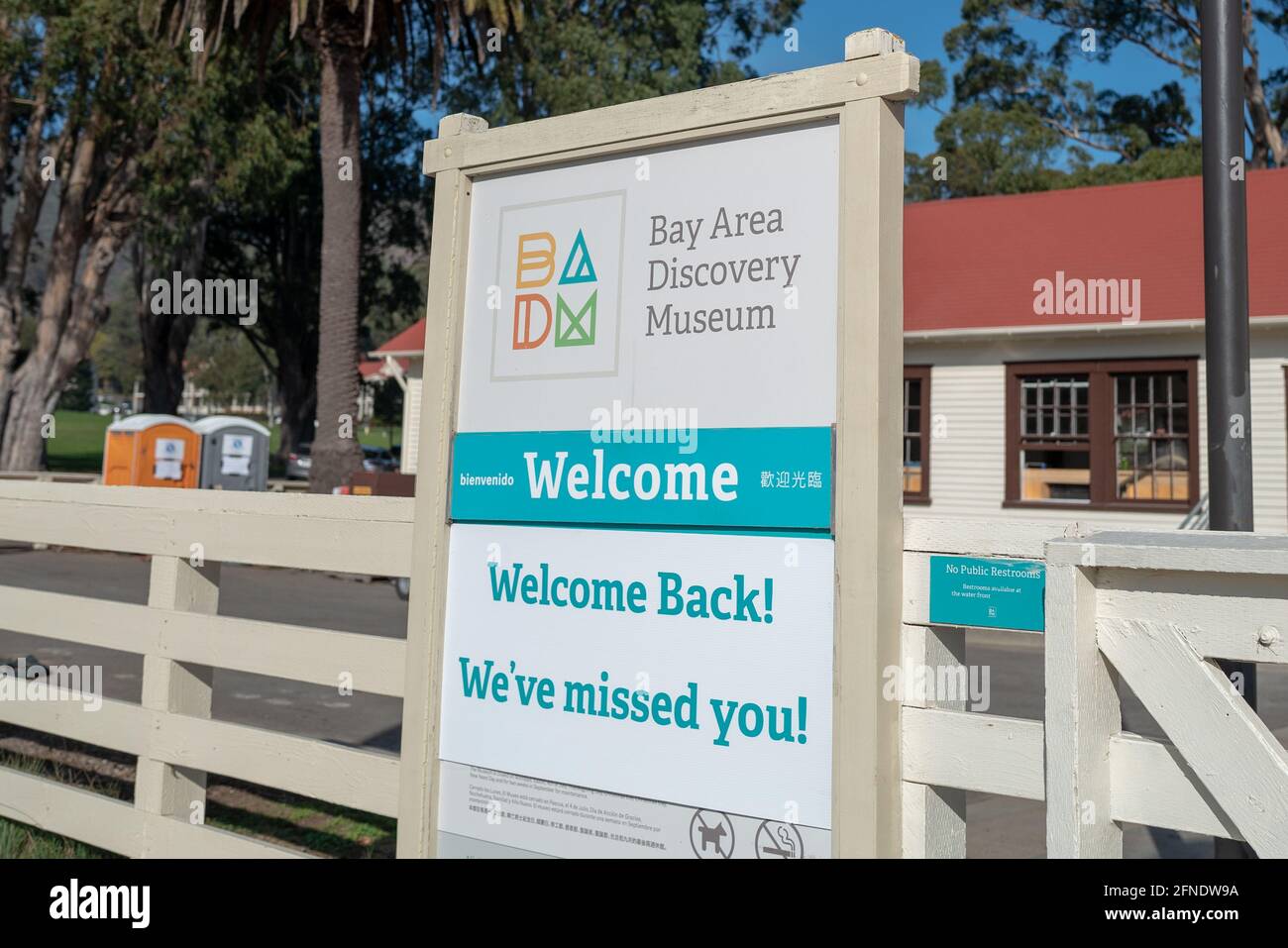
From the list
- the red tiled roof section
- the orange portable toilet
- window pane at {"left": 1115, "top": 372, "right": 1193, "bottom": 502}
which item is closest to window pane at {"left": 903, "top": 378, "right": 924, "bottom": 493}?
the red tiled roof section

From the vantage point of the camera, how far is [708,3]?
39750mm

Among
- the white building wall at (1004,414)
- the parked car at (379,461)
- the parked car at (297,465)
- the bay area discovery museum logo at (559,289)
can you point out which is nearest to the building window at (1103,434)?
the white building wall at (1004,414)

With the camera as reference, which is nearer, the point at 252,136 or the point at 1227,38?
the point at 1227,38

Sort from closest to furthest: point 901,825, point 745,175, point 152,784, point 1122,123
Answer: point 901,825
point 745,175
point 152,784
point 1122,123

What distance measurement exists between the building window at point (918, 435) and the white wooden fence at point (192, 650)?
16065 mm

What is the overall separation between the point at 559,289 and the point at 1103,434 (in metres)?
16.5

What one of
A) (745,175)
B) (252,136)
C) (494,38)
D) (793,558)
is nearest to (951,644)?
(793,558)

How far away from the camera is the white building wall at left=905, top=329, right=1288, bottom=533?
17188 millimetres

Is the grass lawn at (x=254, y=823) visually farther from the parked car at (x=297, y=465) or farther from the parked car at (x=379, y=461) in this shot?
the parked car at (x=297, y=465)

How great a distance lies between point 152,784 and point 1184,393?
1692cm

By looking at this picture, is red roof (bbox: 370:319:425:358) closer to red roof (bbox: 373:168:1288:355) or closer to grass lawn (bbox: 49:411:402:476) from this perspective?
grass lawn (bbox: 49:411:402:476)

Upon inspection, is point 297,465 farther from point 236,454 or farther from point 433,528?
point 433,528

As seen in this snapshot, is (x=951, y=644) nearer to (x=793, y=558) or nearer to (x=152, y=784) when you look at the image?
(x=793, y=558)
